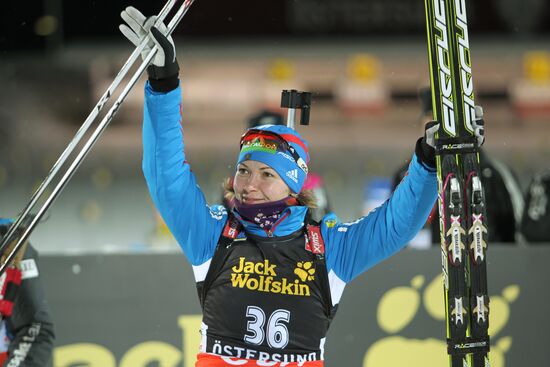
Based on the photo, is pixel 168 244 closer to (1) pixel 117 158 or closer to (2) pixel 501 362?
(1) pixel 117 158

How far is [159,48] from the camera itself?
301 centimetres

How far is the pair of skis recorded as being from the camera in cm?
321

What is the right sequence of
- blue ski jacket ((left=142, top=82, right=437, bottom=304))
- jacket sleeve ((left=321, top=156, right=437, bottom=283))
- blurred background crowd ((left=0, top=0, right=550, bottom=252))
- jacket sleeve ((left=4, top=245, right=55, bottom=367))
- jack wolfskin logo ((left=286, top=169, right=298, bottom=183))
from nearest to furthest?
blue ski jacket ((left=142, top=82, right=437, bottom=304)) < jacket sleeve ((left=321, top=156, right=437, bottom=283)) < jack wolfskin logo ((left=286, top=169, right=298, bottom=183)) < jacket sleeve ((left=4, top=245, right=55, bottom=367)) < blurred background crowd ((left=0, top=0, right=550, bottom=252))

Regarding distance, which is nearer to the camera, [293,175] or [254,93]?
[293,175]

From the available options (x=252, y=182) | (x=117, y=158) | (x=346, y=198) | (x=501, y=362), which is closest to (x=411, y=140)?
(x=346, y=198)

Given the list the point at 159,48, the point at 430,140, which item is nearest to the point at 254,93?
the point at 430,140

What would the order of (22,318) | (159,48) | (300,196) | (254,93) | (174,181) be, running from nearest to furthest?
1. (159,48)
2. (174,181)
3. (300,196)
4. (22,318)
5. (254,93)

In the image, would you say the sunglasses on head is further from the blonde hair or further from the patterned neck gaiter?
the patterned neck gaiter

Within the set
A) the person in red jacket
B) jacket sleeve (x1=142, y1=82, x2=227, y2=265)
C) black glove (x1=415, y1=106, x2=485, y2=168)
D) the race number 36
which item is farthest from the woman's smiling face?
the person in red jacket

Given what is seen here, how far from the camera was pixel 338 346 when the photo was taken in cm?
464

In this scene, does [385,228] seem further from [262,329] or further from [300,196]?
[262,329]

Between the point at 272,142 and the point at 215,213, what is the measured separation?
30 cm

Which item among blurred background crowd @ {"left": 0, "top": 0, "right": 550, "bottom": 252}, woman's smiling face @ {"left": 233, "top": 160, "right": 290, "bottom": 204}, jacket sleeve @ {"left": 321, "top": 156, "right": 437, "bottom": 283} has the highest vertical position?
blurred background crowd @ {"left": 0, "top": 0, "right": 550, "bottom": 252}

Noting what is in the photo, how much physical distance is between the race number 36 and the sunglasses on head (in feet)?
1.73
